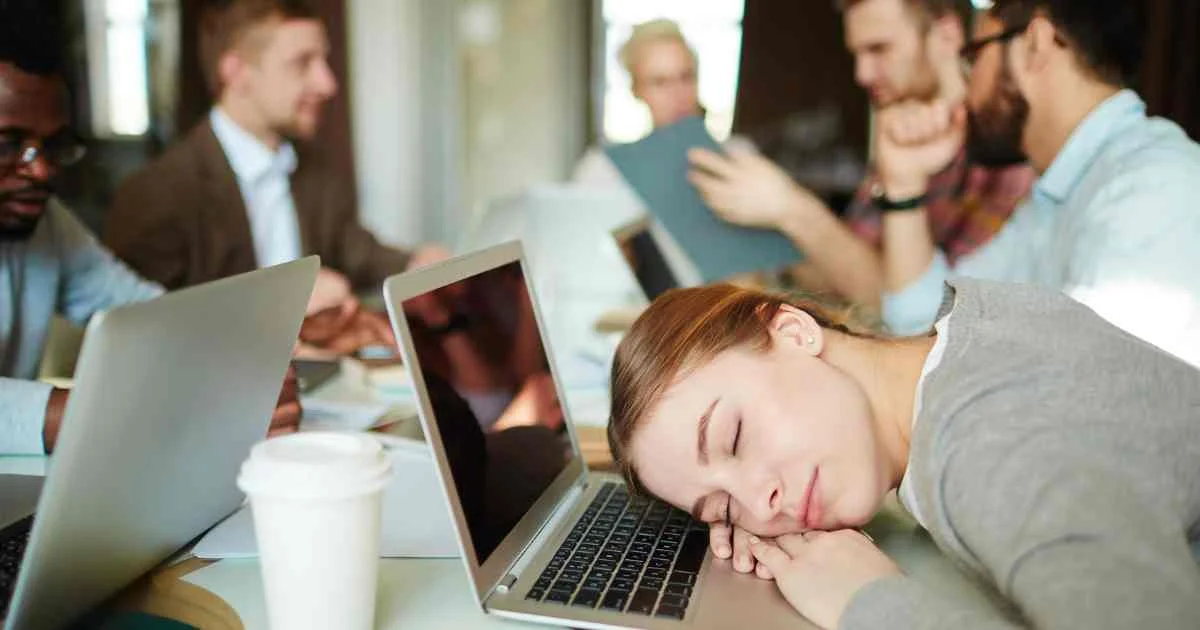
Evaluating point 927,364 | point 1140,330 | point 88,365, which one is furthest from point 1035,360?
point 88,365

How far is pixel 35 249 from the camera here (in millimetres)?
1604

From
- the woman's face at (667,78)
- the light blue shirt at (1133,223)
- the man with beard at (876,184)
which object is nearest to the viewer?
the light blue shirt at (1133,223)

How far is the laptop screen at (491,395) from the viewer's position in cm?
79

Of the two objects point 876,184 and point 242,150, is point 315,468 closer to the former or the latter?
point 876,184

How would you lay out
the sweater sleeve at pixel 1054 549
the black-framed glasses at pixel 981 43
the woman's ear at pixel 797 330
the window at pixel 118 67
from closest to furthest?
the sweater sleeve at pixel 1054 549 → the woman's ear at pixel 797 330 → the black-framed glasses at pixel 981 43 → the window at pixel 118 67

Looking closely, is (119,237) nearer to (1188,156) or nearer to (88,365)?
(88,365)

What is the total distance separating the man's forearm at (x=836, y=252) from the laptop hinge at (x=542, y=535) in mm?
809

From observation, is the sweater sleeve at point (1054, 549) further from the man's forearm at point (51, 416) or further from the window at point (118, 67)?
the window at point (118, 67)

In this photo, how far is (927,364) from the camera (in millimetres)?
849

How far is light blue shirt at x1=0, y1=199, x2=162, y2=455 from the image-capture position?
1.57 metres

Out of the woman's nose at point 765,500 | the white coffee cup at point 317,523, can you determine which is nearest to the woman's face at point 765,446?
the woman's nose at point 765,500

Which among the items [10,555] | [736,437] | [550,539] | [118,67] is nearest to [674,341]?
[736,437]

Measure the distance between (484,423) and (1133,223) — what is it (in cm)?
90

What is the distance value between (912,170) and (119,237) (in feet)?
6.02
